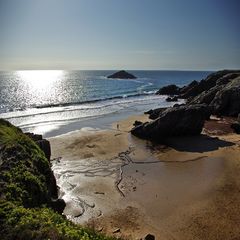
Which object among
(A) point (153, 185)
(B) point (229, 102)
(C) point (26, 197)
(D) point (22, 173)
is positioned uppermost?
(D) point (22, 173)

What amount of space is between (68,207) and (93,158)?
902 cm

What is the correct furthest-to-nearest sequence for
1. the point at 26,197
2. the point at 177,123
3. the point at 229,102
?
the point at 229,102, the point at 177,123, the point at 26,197

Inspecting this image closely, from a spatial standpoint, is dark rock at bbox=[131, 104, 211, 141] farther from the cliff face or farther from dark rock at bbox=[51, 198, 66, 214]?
dark rock at bbox=[51, 198, 66, 214]

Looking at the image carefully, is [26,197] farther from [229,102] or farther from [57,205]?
[229,102]

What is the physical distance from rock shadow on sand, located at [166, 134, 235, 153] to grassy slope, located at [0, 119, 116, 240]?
636 inches

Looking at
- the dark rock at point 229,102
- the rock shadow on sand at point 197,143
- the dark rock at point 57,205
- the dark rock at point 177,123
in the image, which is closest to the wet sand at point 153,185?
the rock shadow on sand at point 197,143

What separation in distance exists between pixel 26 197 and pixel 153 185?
1047 cm

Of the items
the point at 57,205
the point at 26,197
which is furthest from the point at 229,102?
the point at 26,197

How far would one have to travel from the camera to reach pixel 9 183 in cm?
1123

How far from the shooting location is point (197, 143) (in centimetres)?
2961

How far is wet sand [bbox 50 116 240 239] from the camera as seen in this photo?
50.1 feet

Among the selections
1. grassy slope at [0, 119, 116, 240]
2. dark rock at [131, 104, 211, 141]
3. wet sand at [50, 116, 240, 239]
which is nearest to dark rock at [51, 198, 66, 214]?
grassy slope at [0, 119, 116, 240]

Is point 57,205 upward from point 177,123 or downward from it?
downward

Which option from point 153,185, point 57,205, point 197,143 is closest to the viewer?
point 57,205
